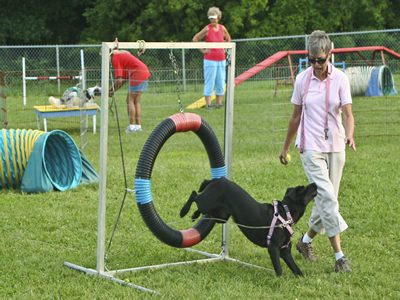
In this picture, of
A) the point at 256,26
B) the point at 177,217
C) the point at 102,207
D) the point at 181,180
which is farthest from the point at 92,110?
the point at 256,26

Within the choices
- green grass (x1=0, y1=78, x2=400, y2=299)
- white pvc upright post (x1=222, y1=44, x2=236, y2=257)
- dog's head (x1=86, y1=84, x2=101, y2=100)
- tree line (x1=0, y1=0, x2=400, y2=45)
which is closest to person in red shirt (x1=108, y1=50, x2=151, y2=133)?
dog's head (x1=86, y1=84, x2=101, y2=100)

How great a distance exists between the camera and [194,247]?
177 inches

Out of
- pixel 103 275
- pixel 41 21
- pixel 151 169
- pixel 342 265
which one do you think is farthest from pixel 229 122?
pixel 41 21

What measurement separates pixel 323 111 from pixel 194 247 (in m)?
1.71

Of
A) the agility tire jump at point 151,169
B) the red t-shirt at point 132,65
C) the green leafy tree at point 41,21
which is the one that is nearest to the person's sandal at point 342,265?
the agility tire jump at point 151,169

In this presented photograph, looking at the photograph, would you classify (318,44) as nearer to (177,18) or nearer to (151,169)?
(151,169)

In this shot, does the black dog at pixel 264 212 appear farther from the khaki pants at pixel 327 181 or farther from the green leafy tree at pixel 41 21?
the green leafy tree at pixel 41 21

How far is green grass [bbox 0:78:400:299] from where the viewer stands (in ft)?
11.3

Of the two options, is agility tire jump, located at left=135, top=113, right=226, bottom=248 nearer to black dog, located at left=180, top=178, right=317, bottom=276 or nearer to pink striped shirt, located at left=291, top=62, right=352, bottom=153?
black dog, located at left=180, top=178, right=317, bottom=276

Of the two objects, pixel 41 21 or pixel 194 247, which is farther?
pixel 41 21

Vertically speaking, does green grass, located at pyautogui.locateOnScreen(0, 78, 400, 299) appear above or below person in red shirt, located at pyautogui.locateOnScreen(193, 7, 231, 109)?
below

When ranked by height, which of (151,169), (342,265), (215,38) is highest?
(215,38)

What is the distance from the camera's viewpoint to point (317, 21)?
24688 millimetres

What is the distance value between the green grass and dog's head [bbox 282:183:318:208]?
535mm
